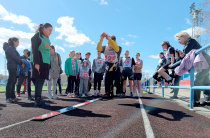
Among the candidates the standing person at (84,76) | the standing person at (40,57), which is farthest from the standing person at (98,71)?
the standing person at (40,57)

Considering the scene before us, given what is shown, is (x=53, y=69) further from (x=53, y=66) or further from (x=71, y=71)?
(x=71, y=71)

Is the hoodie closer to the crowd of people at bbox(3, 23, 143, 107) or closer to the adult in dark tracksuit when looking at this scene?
the crowd of people at bbox(3, 23, 143, 107)

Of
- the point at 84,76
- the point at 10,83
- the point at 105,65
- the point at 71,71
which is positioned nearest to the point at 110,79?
the point at 105,65

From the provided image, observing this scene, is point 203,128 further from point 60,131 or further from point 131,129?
point 60,131

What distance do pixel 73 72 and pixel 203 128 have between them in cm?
541

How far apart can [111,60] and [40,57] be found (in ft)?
6.81

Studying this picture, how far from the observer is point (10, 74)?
4656mm

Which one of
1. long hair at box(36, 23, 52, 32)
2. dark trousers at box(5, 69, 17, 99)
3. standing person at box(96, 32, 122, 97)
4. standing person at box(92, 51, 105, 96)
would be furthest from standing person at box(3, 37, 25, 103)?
standing person at box(92, 51, 105, 96)

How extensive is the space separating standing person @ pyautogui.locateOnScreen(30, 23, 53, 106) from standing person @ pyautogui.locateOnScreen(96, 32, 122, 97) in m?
1.43

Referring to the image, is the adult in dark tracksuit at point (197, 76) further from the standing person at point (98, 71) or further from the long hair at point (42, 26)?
the standing person at point (98, 71)

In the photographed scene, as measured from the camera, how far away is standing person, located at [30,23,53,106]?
3.63 m

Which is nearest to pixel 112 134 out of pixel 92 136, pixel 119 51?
pixel 92 136

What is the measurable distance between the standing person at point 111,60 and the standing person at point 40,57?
4.68 ft

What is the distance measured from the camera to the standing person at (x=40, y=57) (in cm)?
363
